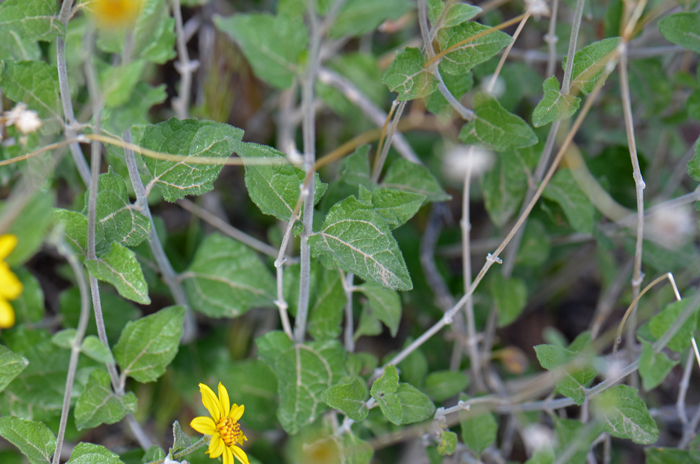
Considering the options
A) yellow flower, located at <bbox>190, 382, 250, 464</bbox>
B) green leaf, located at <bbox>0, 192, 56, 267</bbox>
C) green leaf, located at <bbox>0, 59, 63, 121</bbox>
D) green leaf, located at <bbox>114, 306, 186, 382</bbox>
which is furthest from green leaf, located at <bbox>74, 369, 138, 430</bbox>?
green leaf, located at <bbox>0, 59, 63, 121</bbox>

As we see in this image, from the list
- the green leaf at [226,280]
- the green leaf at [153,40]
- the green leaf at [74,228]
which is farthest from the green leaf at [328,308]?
the green leaf at [153,40]

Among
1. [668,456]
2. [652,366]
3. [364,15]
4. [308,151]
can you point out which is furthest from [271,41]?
[668,456]

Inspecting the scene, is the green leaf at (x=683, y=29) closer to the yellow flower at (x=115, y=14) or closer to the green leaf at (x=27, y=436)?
the yellow flower at (x=115, y=14)

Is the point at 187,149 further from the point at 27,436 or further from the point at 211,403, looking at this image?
the point at 27,436

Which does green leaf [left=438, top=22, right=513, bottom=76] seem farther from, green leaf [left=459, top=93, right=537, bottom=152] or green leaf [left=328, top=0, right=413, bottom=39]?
green leaf [left=328, top=0, right=413, bottom=39]

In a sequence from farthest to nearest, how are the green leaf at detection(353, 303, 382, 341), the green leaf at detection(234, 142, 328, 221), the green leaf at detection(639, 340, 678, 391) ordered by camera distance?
the green leaf at detection(353, 303, 382, 341) → the green leaf at detection(234, 142, 328, 221) → the green leaf at detection(639, 340, 678, 391)
